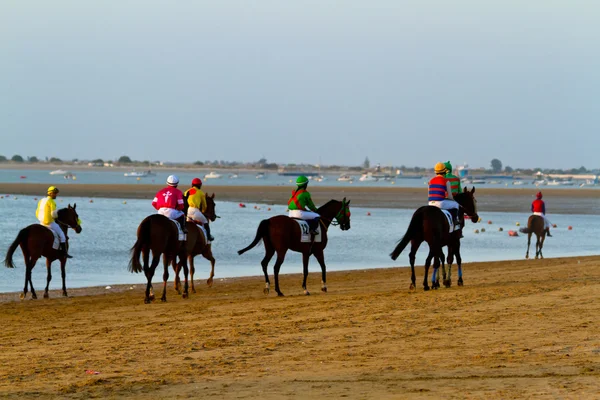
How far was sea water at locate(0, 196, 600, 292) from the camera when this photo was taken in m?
24.2

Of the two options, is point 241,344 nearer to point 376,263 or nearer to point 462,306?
point 462,306

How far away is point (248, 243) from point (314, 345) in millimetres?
22432

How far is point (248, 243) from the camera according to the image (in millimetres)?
34000

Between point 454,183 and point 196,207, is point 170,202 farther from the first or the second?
point 454,183

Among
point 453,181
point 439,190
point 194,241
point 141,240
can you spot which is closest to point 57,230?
point 141,240

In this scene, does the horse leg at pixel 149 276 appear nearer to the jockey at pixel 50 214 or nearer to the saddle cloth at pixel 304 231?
the jockey at pixel 50 214

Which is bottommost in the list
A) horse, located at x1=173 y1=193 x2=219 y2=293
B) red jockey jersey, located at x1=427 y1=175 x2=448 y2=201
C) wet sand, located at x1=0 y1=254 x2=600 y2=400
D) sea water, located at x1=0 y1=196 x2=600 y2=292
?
sea water, located at x1=0 y1=196 x2=600 y2=292

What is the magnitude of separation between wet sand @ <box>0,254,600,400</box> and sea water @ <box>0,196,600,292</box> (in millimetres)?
5189

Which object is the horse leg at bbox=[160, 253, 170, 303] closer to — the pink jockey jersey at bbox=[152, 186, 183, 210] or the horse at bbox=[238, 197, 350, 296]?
the pink jockey jersey at bbox=[152, 186, 183, 210]

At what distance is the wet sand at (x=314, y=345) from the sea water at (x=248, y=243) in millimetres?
5189

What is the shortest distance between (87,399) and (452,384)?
3433 mm

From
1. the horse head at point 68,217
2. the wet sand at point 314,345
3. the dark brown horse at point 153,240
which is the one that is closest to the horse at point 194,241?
the wet sand at point 314,345

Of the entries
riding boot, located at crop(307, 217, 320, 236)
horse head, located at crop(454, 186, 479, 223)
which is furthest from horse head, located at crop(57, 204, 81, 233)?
horse head, located at crop(454, 186, 479, 223)

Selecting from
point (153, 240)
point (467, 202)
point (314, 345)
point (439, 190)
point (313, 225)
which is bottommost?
point (314, 345)
